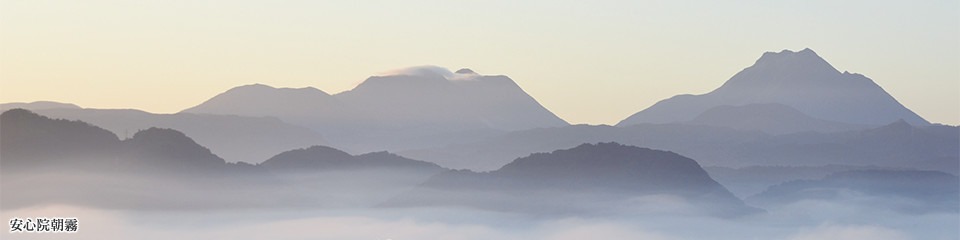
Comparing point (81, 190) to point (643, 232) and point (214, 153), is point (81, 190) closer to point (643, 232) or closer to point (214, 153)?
point (214, 153)

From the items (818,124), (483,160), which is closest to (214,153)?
(483,160)

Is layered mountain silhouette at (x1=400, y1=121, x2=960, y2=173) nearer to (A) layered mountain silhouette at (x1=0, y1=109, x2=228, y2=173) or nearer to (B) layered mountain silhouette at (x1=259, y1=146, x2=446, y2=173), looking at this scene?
(B) layered mountain silhouette at (x1=259, y1=146, x2=446, y2=173)

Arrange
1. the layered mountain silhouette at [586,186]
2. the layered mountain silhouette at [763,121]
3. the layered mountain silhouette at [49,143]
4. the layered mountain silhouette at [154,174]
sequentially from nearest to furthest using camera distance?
the layered mountain silhouette at [154,174]
the layered mountain silhouette at [49,143]
the layered mountain silhouette at [586,186]
the layered mountain silhouette at [763,121]

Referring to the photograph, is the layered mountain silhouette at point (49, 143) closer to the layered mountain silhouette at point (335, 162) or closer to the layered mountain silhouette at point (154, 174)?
the layered mountain silhouette at point (154, 174)

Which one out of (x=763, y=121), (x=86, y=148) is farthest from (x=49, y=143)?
(x=763, y=121)

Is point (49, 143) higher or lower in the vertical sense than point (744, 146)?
lower

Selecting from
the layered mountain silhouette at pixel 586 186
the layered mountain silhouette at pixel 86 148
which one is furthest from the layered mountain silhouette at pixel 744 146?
the layered mountain silhouette at pixel 86 148

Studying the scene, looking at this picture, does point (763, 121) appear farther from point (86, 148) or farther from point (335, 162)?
point (86, 148)

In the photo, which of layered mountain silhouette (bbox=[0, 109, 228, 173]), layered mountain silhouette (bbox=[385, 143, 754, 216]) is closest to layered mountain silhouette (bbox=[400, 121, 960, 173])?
layered mountain silhouette (bbox=[385, 143, 754, 216])

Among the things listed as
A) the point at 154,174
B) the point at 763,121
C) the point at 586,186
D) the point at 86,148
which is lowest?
the point at 154,174
